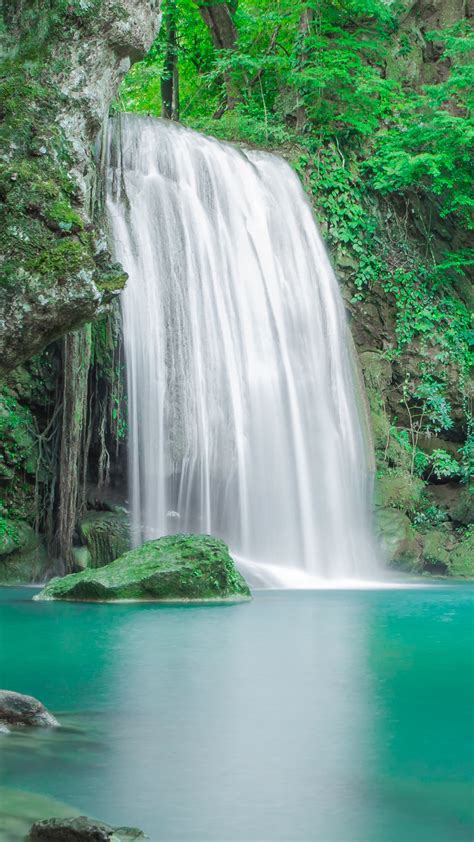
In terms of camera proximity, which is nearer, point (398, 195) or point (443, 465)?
point (443, 465)

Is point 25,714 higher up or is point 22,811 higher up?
point 25,714

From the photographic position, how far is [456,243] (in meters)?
17.0

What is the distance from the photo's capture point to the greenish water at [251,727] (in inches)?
111

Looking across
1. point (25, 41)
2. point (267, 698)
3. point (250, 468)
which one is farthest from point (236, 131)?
point (267, 698)

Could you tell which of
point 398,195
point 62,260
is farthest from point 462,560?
point 62,260

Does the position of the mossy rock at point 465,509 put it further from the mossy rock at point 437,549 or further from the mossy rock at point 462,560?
the mossy rock at point 462,560

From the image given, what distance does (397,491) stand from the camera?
14.5m

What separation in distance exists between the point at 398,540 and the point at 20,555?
5448 mm

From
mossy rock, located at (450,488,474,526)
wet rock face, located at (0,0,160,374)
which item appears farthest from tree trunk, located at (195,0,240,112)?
wet rock face, located at (0,0,160,374)

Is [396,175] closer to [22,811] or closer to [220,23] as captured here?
[220,23]

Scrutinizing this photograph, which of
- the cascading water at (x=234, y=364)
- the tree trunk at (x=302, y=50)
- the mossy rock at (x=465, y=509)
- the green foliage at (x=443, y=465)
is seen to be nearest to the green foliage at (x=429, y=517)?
the mossy rock at (x=465, y=509)

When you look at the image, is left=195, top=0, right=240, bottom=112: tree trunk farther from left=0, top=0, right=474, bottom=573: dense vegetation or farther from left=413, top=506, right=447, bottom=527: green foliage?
left=413, top=506, right=447, bottom=527: green foliage

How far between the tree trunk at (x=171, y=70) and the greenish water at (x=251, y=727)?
676 inches

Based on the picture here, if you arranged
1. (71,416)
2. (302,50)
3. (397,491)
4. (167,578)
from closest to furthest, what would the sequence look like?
(167,578) < (71,416) < (397,491) < (302,50)
